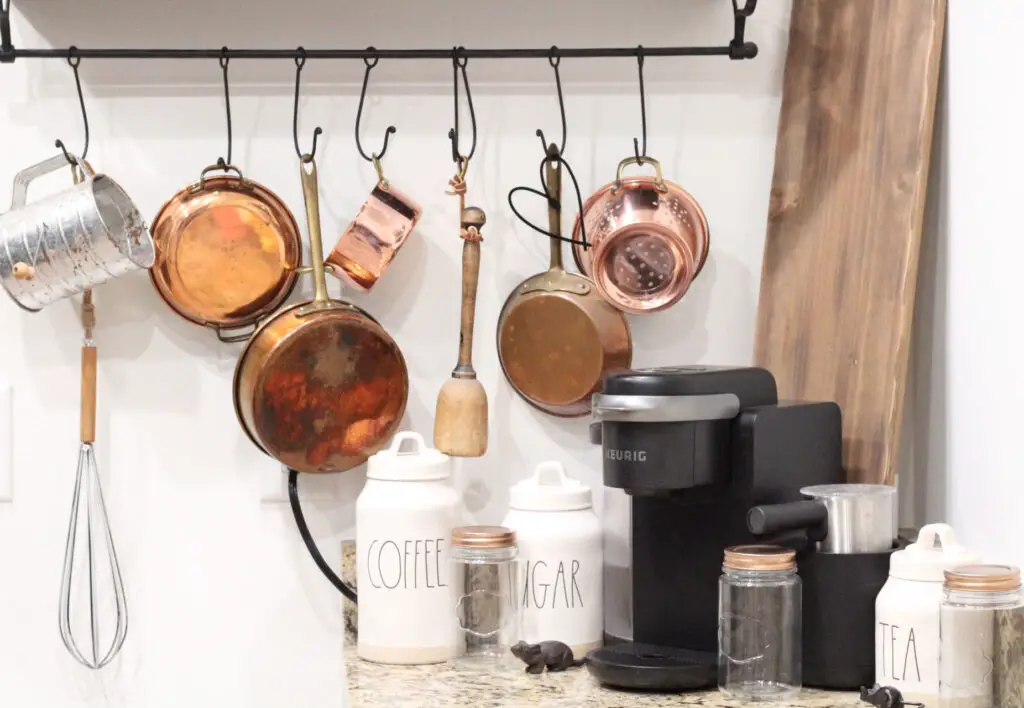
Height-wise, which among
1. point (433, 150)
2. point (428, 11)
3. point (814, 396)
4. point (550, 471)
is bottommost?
point (550, 471)

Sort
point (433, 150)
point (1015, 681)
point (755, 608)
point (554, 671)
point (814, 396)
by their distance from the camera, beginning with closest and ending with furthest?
point (1015, 681) → point (755, 608) → point (554, 671) → point (814, 396) → point (433, 150)

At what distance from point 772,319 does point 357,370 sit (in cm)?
52

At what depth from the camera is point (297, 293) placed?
1553 millimetres

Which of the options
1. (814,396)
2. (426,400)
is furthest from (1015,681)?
(426,400)

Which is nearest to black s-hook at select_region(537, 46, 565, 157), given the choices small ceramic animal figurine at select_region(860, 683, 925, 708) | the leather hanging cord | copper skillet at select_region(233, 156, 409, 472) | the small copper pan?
the small copper pan

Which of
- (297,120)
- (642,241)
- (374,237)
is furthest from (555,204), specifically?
(297,120)

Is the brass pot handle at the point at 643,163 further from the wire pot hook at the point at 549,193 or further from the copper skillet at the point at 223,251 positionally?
the copper skillet at the point at 223,251

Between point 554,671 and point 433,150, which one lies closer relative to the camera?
point 554,671

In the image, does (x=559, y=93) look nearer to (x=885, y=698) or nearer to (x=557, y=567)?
(x=557, y=567)

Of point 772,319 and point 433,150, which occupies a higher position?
point 433,150

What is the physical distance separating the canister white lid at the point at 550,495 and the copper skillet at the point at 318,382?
0.19 metres

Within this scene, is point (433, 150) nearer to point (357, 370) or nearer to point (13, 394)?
point (357, 370)

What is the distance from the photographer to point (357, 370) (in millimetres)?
1494

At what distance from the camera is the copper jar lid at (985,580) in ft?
3.50
